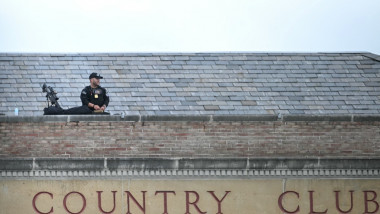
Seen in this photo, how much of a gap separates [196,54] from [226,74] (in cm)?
133

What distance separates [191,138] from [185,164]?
2.84 feet

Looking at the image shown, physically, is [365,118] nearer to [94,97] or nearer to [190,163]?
[190,163]

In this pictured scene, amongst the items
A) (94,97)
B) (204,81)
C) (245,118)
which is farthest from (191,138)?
(204,81)

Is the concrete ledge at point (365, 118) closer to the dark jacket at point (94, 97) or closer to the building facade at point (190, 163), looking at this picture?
the building facade at point (190, 163)

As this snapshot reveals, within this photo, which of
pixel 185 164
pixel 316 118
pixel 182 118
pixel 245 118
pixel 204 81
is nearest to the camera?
pixel 185 164

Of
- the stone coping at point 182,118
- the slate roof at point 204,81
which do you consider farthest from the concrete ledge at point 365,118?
the slate roof at point 204,81

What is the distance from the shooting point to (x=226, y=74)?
44594 mm

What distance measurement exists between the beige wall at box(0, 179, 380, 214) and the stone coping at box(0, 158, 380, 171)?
0.90ft

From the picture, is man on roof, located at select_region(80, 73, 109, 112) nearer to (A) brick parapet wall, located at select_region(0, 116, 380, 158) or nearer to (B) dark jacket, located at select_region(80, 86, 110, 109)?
(B) dark jacket, located at select_region(80, 86, 110, 109)

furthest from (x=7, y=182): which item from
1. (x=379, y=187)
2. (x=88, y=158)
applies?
(x=379, y=187)

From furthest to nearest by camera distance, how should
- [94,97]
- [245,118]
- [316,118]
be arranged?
1. [94,97]
2. [316,118]
3. [245,118]

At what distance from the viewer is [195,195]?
118 feet

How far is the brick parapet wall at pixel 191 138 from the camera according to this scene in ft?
119

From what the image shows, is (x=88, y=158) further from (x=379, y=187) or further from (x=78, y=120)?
(x=379, y=187)
